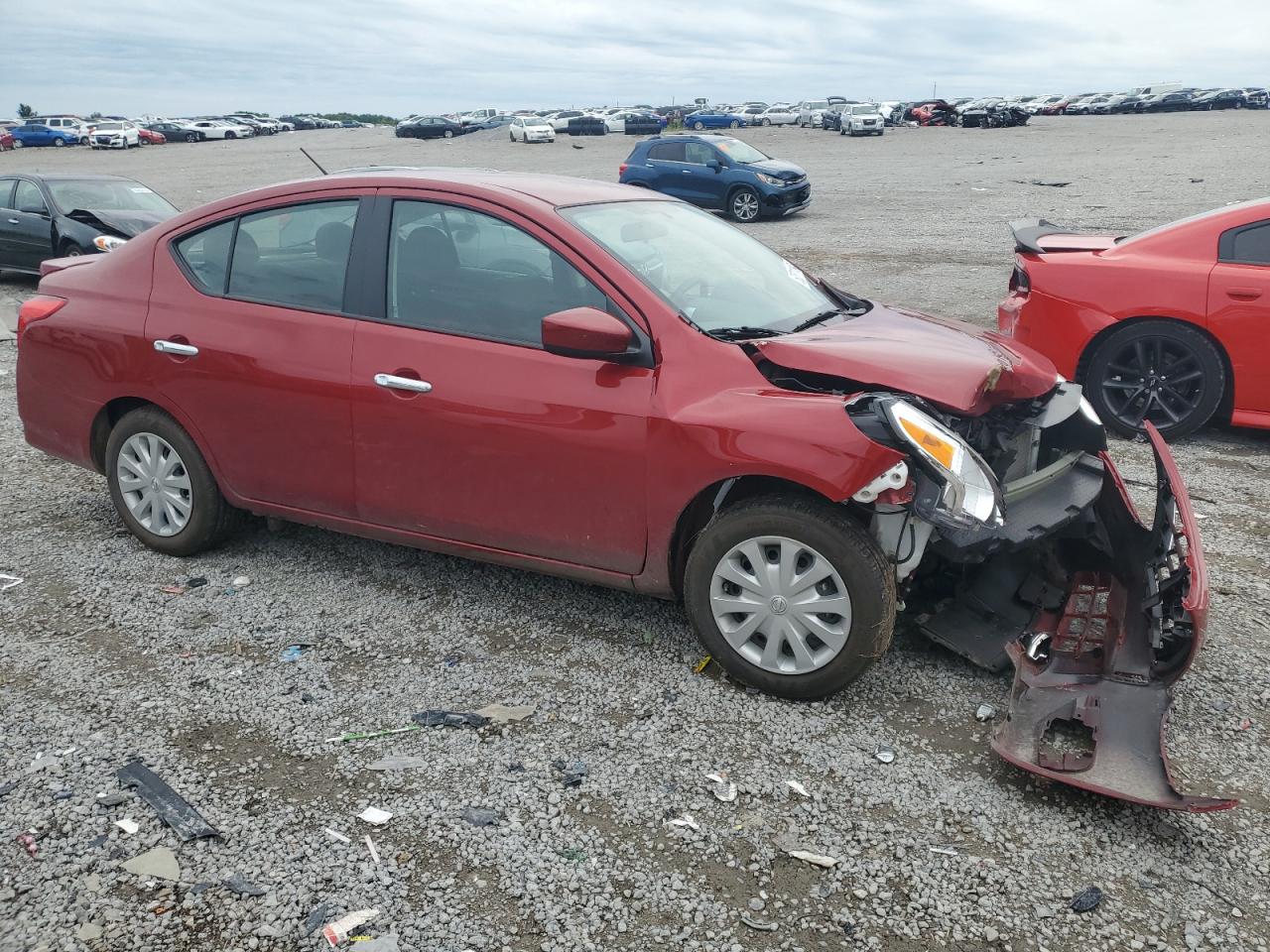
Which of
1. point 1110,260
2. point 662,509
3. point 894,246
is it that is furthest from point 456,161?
point 662,509

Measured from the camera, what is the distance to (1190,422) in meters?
6.47

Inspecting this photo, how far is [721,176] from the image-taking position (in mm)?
20578

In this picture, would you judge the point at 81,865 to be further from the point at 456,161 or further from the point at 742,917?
the point at 456,161

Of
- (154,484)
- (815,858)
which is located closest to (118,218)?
(154,484)

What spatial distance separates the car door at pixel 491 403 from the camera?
3801 millimetres

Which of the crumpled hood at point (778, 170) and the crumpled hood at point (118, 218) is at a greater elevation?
the crumpled hood at point (778, 170)

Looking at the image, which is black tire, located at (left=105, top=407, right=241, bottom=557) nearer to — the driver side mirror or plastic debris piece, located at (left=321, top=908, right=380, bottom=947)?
the driver side mirror

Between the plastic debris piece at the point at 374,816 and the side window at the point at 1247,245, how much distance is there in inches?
230

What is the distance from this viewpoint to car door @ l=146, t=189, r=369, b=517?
4.32 metres

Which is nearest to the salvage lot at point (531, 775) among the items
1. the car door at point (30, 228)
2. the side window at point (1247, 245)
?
the side window at point (1247, 245)

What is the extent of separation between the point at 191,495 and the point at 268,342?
90 centimetres

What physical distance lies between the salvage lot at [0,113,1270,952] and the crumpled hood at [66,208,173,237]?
9.03 m

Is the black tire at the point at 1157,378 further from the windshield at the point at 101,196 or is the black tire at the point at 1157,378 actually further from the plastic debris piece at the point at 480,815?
the windshield at the point at 101,196

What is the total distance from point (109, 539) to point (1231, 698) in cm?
494
